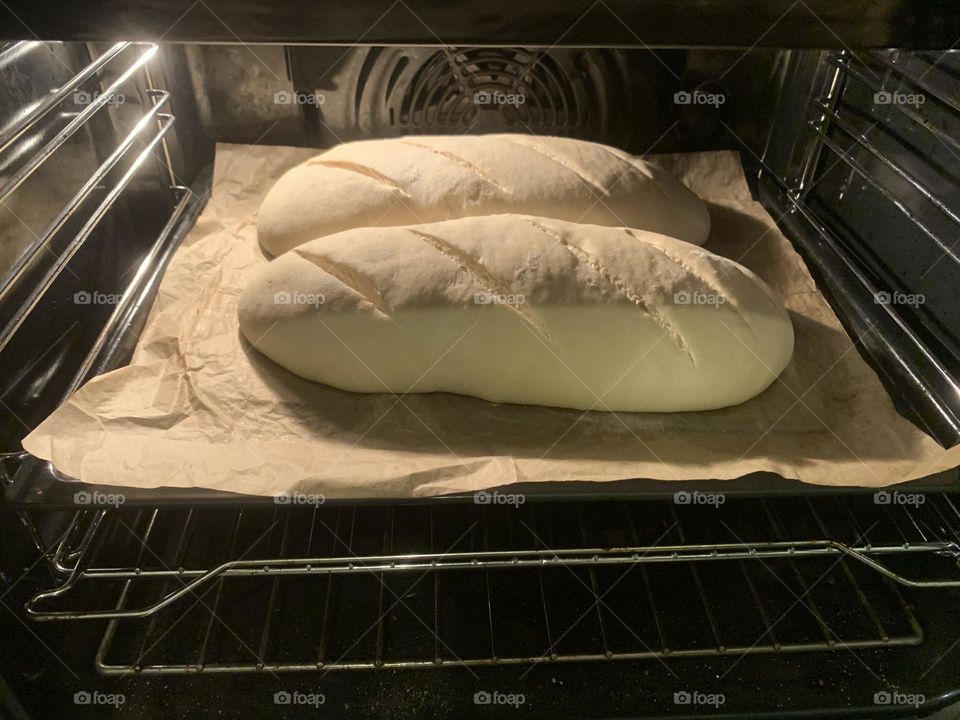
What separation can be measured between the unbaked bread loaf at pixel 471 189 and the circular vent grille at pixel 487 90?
0.10m

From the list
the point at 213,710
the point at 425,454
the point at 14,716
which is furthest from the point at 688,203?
the point at 14,716

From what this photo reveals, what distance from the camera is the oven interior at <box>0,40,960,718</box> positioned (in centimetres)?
98

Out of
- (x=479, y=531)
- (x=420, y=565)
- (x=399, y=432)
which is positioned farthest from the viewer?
(x=479, y=531)

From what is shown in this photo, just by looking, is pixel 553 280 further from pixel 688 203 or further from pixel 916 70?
pixel 916 70

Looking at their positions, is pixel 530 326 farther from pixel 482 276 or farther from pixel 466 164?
pixel 466 164

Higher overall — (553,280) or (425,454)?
(553,280)

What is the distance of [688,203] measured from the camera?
1475mm

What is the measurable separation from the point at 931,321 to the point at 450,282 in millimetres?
881

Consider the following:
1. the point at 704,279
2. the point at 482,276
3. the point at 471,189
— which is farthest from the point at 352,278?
the point at 704,279

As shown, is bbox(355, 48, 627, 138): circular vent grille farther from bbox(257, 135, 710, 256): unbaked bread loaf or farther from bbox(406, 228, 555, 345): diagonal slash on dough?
bbox(406, 228, 555, 345): diagonal slash on dough

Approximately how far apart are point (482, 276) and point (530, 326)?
Answer: 124 mm

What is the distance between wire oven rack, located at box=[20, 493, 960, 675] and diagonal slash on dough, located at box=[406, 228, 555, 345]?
0.37 m

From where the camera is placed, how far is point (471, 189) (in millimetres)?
1388

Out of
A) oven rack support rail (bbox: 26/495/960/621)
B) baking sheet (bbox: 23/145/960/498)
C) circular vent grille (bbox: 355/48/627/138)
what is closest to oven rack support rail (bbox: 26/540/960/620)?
oven rack support rail (bbox: 26/495/960/621)
